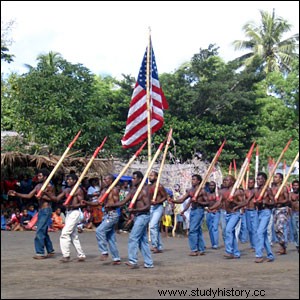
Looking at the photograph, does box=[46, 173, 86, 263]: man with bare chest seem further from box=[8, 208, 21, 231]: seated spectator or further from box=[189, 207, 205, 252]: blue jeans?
box=[8, 208, 21, 231]: seated spectator

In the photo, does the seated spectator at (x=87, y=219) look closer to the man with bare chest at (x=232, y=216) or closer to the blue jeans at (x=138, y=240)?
the man with bare chest at (x=232, y=216)

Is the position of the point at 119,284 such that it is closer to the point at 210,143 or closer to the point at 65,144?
the point at 65,144

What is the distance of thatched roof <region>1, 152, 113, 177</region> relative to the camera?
19672 mm

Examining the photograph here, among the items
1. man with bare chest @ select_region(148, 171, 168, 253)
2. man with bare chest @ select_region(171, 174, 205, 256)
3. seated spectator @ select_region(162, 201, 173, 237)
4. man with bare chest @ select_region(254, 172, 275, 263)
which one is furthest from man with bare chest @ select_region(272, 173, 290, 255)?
seated spectator @ select_region(162, 201, 173, 237)

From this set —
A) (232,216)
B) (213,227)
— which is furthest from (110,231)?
(213,227)

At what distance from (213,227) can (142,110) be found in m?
3.33

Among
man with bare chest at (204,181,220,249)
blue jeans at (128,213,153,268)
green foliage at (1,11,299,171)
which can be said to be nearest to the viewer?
blue jeans at (128,213,153,268)

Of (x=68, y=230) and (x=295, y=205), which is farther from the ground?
(x=295, y=205)

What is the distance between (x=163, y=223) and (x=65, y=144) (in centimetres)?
404

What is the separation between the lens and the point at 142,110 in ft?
53.0

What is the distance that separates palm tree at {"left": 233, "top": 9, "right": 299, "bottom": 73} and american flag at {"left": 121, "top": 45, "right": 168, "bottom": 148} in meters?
25.2

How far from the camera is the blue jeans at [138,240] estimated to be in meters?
11.4

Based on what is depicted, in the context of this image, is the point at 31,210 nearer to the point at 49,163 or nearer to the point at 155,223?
the point at 49,163

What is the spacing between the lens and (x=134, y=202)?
11.5 metres
